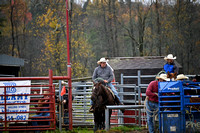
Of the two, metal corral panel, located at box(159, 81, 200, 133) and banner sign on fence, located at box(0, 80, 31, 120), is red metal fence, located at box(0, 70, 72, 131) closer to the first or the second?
banner sign on fence, located at box(0, 80, 31, 120)

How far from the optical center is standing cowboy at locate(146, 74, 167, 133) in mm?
8734

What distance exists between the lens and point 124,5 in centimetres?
3944

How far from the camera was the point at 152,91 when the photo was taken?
8.80 metres

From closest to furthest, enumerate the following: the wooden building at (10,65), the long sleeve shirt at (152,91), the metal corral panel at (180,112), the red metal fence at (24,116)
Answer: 1. the metal corral panel at (180,112)
2. the long sleeve shirt at (152,91)
3. the red metal fence at (24,116)
4. the wooden building at (10,65)

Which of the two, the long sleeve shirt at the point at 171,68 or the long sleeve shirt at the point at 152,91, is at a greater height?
the long sleeve shirt at the point at 171,68

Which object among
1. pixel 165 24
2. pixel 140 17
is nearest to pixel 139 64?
pixel 140 17

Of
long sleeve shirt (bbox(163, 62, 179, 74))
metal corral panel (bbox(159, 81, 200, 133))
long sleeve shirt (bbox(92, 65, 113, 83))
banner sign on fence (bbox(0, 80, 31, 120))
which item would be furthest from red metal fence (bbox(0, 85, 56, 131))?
long sleeve shirt (bbox(163, 62, 179, 74))

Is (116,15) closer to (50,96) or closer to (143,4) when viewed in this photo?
(143,4)

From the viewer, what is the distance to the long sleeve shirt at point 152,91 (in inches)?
343

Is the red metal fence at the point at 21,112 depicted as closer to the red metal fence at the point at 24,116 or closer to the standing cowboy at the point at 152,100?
the red metal fence at the point at 24,116

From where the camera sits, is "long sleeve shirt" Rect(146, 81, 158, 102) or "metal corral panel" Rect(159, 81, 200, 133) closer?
"metal corral panel" Rect(159, 81, 200, 133)

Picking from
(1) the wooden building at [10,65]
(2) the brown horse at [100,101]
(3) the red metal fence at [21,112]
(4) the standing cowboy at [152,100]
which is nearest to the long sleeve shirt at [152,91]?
(4) the standing cowboy at [152,100]

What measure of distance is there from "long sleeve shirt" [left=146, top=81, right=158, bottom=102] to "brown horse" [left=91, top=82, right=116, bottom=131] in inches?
83.1

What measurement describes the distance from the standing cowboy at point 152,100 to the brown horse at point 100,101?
1.92 metres
